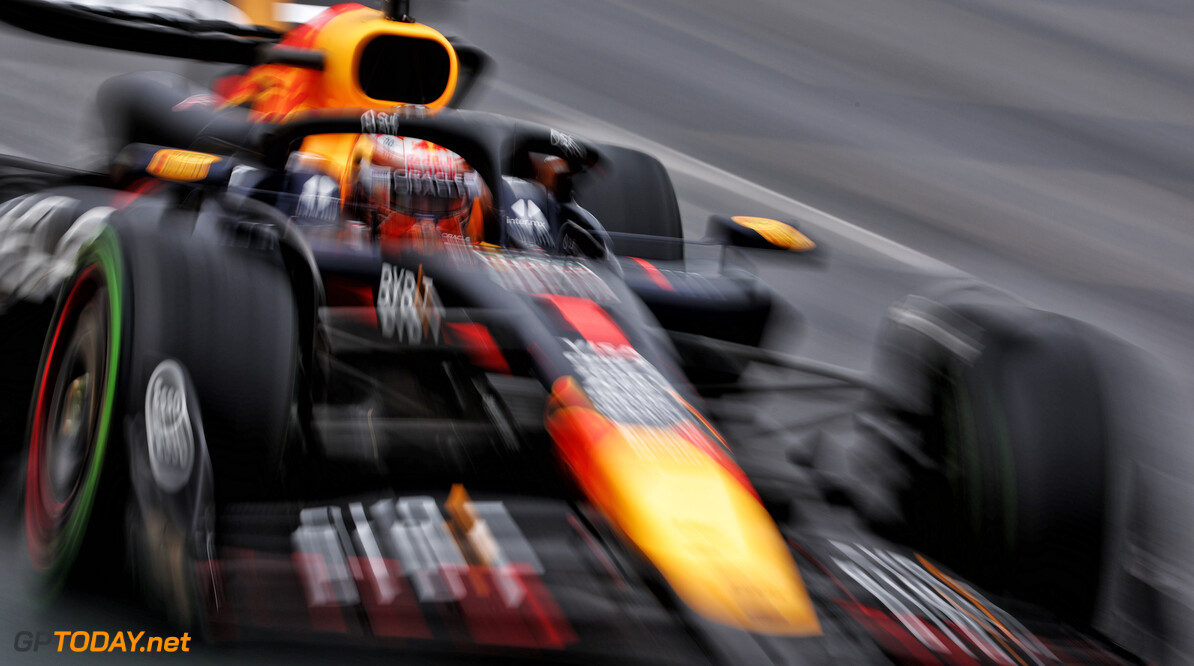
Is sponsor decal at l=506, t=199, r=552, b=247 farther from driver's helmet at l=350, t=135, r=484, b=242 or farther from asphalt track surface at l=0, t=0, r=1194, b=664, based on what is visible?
asphalt track surface at l=0, t=0, r=1194, b=664

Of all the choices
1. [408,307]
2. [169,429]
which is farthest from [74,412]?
[408,307]

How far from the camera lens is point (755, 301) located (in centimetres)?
360

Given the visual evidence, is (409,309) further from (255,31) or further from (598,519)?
(255,31)

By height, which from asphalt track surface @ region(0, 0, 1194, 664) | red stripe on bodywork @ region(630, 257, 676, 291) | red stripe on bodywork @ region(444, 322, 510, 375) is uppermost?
red stripe on bodywork @ region(444, 322, 510, 375)

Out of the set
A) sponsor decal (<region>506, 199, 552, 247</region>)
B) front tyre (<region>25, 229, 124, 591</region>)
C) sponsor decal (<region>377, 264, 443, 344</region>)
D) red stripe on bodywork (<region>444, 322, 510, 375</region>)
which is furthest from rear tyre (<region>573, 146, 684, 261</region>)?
front tyre (<region>25, 229, 124, 591</region>)

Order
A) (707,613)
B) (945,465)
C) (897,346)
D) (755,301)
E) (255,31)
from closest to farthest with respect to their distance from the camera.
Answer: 1. (707,613)
2. (945,465)
3. (897,346)
4. (755,301)
5. (255,31)

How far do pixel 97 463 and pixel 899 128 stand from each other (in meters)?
7.33

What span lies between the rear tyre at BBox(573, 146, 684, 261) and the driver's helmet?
3.42 feet

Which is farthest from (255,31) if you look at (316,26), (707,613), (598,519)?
(707,613)

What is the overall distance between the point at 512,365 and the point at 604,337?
204 millimetres

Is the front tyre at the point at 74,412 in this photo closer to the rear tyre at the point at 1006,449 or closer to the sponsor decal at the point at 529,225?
the sponsor decal at the point at 529,225

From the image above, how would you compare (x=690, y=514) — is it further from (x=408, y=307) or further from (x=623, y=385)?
(x=408, y=307)

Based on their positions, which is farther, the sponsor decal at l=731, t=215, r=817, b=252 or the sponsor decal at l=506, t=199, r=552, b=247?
the sponsor decal at l=506, t=199, r=552, b=247

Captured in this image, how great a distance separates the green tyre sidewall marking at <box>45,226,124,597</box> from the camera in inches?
95.9
